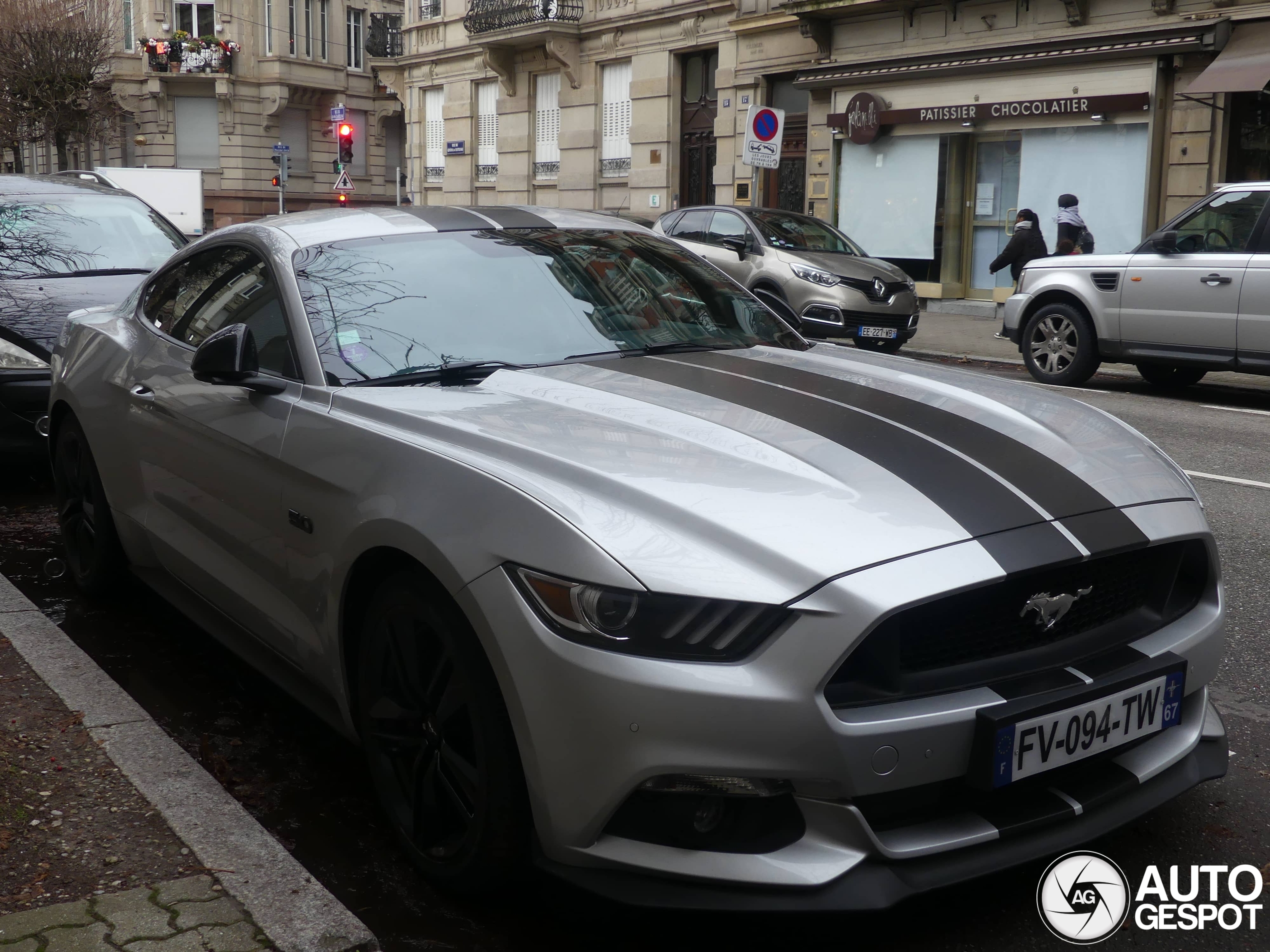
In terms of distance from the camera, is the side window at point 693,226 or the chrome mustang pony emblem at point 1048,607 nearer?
the chrome mustang pony emblem at point 1048,607

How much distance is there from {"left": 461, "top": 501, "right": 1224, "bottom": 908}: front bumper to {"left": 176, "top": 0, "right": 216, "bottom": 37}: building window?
5463 cm

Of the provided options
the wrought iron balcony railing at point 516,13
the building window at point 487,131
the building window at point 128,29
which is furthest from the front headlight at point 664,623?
the building window at point 128,29

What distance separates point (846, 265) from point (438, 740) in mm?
12824

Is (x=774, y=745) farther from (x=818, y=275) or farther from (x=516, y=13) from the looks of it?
(x=516, y=13)

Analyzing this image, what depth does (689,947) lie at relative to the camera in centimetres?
269

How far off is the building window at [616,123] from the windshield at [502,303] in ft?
81.0

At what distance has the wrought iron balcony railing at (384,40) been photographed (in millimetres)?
49750

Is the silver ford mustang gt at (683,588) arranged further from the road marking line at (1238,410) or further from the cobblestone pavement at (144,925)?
the road marking line at (1238,410)

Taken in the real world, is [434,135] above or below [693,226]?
above

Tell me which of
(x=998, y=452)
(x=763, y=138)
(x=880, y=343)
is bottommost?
(x=880, y=343)

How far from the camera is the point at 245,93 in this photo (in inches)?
2004

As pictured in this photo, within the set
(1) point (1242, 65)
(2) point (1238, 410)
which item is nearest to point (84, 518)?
(2) point (1238, 410)

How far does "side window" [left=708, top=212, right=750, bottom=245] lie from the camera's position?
15781mm

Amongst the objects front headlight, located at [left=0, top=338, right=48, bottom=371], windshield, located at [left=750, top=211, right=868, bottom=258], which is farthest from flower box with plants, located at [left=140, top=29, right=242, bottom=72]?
front headlight, located at [left=0, top=338, right=48, bottom=371]
